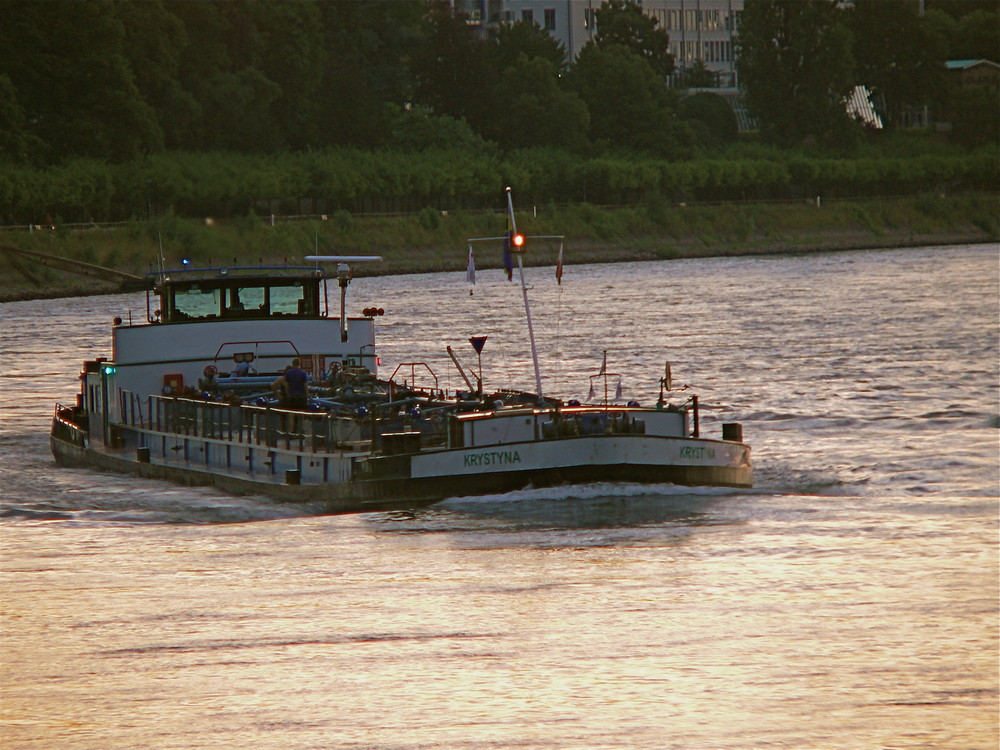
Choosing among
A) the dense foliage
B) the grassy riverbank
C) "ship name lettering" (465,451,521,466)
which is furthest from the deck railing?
the dense foliage

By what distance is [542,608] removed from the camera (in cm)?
2477

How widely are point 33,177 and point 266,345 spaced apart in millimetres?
95066

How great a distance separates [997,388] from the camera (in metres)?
53.8

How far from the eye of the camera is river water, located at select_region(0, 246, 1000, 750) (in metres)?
19.6

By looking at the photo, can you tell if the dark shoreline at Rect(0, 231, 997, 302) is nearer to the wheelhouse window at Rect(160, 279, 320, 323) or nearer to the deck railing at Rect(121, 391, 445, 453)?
the wheelhouse window at Rect(160, 279, 320, 323)

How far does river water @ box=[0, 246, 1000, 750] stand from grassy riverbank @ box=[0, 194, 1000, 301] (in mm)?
76933

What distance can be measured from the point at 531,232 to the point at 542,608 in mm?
140734

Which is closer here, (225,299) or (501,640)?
(501,640)

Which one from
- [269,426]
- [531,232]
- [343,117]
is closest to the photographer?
[269,426]

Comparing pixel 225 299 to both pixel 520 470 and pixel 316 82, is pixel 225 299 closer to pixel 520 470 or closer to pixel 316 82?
pixel 520 470

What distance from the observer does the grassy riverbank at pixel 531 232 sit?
125m

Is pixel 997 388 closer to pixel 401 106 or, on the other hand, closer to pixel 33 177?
pixel 33 177

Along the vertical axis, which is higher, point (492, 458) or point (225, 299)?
point (225, 299)

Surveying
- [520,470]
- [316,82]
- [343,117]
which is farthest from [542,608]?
[343,117]
